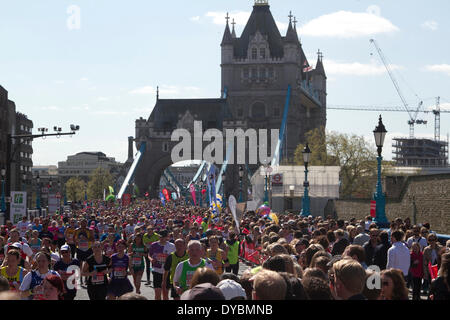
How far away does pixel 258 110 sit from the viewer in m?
105

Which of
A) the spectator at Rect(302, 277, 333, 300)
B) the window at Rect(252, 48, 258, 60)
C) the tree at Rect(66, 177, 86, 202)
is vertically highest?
the window at Rect(252, 48, 258, 60)

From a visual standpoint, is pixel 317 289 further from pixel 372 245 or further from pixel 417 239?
pixel 417 239

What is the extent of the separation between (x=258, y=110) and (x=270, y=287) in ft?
328

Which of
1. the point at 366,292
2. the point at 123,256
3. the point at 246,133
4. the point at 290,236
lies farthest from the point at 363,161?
the point at 366,292

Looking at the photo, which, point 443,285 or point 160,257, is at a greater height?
point 443,285

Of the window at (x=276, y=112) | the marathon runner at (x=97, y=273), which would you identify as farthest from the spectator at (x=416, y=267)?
the window at (x=276, y=112)

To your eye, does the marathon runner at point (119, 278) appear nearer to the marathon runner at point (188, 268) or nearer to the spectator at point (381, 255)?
the marathon runner at point (188, 268)

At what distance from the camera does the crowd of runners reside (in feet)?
21.8

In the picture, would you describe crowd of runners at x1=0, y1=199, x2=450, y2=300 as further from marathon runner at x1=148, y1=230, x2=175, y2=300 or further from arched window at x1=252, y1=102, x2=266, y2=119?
arched window at x1=252, y1=102, x2=266, y2=119

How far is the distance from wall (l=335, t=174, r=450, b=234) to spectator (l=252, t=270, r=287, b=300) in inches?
805

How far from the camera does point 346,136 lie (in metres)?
68.7

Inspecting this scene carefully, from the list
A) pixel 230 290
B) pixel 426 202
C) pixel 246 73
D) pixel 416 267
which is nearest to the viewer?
pixel 230 290

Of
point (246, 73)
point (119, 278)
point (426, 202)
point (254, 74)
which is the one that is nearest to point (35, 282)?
point (119, 278)

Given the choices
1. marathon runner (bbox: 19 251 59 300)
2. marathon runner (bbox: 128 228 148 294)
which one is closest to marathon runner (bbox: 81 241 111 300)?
marathon runner (bbox: 19 251 59 300)
